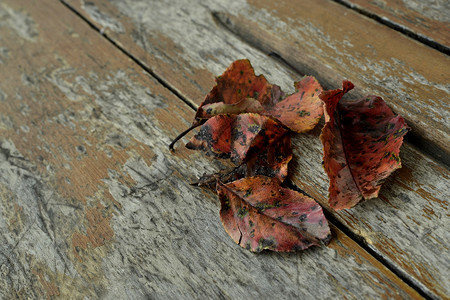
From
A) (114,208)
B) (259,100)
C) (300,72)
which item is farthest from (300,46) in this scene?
(114,208)

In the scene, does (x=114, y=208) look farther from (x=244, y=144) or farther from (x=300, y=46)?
(x=300, y=46)

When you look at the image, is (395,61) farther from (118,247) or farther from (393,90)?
(118,247)

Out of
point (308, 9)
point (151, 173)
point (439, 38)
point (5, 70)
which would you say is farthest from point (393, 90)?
point (5, 70)

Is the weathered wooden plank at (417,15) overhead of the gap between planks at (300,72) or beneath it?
overhead

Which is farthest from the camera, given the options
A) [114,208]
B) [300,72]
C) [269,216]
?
[300,72]


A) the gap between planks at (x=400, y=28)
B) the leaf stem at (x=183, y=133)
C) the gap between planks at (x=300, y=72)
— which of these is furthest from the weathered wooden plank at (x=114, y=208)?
the gap between planks at (x=400, y=28)

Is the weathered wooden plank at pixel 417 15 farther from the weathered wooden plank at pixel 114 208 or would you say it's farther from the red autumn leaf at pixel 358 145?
the weathered wooden plank at pixel 114 208

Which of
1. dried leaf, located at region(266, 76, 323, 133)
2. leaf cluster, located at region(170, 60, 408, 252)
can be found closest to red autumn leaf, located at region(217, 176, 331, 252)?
leaf cluster, located at region(170, 60, 408, 252)
